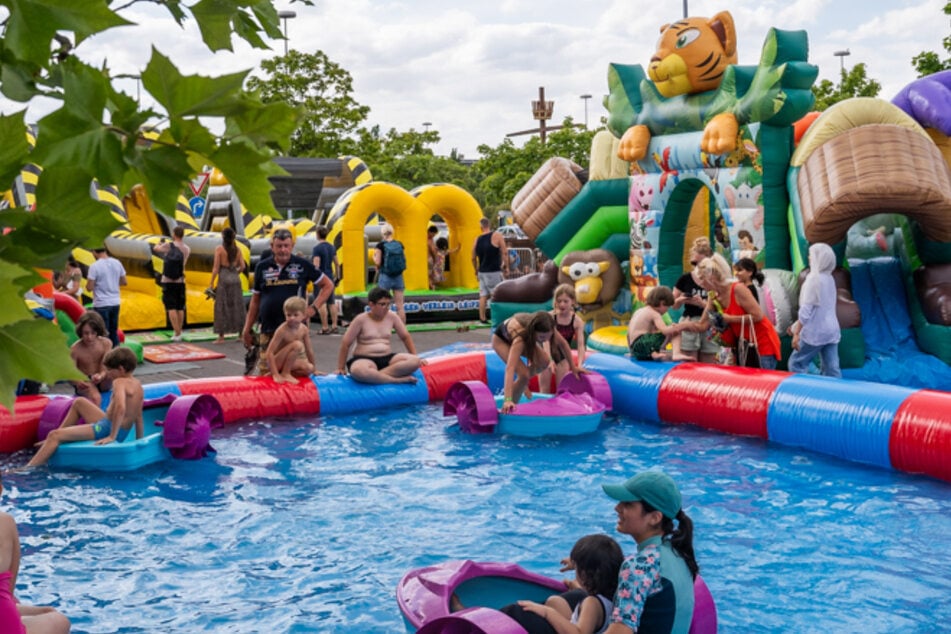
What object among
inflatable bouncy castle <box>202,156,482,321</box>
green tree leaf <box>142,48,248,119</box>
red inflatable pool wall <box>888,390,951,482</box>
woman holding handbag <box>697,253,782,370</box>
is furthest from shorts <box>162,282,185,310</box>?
green tree leaf <box>142,48,248,119</box>

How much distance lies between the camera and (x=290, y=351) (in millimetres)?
8266

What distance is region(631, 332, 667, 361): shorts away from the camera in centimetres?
838

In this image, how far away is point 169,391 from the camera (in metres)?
7.94

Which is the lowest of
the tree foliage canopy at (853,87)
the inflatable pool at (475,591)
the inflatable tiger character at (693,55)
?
the inflatable pool at (475,591)

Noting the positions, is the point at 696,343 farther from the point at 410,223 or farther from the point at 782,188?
the point at 410,223

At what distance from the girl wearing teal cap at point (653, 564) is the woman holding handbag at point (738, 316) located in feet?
15.5

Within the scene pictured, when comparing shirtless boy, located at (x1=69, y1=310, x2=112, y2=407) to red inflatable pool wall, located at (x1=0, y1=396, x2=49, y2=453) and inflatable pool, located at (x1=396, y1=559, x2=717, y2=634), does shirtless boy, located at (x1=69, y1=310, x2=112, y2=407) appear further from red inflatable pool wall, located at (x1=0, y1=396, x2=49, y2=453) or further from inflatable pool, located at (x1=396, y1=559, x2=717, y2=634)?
inflatable pool, located at (x1=396, y1=559, x2=717, y2=634)

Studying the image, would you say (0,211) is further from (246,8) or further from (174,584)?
(174,584)

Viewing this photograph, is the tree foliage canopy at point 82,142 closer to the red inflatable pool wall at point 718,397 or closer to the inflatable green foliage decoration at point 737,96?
the red inflatable pool wall at point 718,397

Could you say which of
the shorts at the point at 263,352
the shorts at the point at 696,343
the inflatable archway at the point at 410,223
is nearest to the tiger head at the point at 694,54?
the shorts at the point at 696,343

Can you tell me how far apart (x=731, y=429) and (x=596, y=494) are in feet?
6.61

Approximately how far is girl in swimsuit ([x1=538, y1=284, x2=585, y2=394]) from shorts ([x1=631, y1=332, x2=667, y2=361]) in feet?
1.82

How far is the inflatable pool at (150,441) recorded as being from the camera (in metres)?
6.36

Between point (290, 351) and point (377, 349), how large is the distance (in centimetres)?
77
